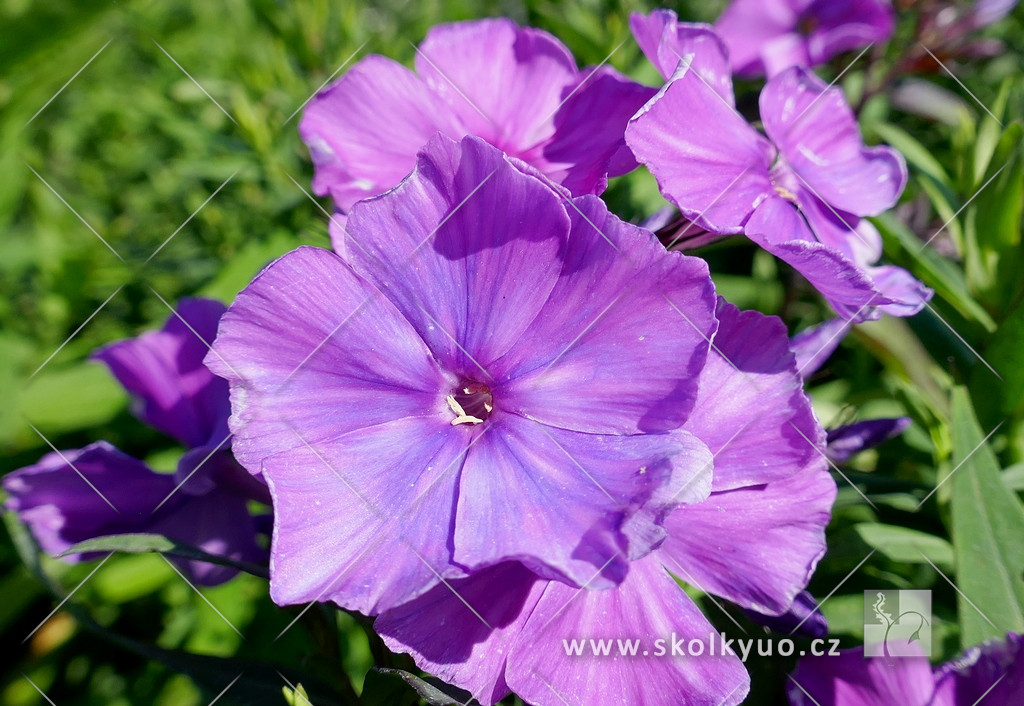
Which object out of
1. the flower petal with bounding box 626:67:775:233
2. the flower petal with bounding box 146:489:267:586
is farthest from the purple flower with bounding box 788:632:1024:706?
the flower petal with bounding box 146:489:267:586

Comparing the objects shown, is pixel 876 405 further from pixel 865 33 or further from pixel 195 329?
pixel 195 329

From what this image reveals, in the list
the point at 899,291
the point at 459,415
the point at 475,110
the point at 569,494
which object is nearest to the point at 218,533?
the point at 459,415

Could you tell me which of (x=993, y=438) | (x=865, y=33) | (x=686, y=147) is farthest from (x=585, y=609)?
(x=865, y=33)

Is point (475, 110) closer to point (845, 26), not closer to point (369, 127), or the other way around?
point (369, 127)

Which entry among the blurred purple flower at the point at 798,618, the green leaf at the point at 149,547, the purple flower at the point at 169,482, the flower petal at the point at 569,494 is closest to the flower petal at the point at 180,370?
the purple flower at the point at 169,482

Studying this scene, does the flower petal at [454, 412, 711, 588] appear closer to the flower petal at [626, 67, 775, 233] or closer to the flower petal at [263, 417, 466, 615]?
the flower petal at [263, 417, 466, 615]

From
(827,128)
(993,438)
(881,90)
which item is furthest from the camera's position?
(881,90)
